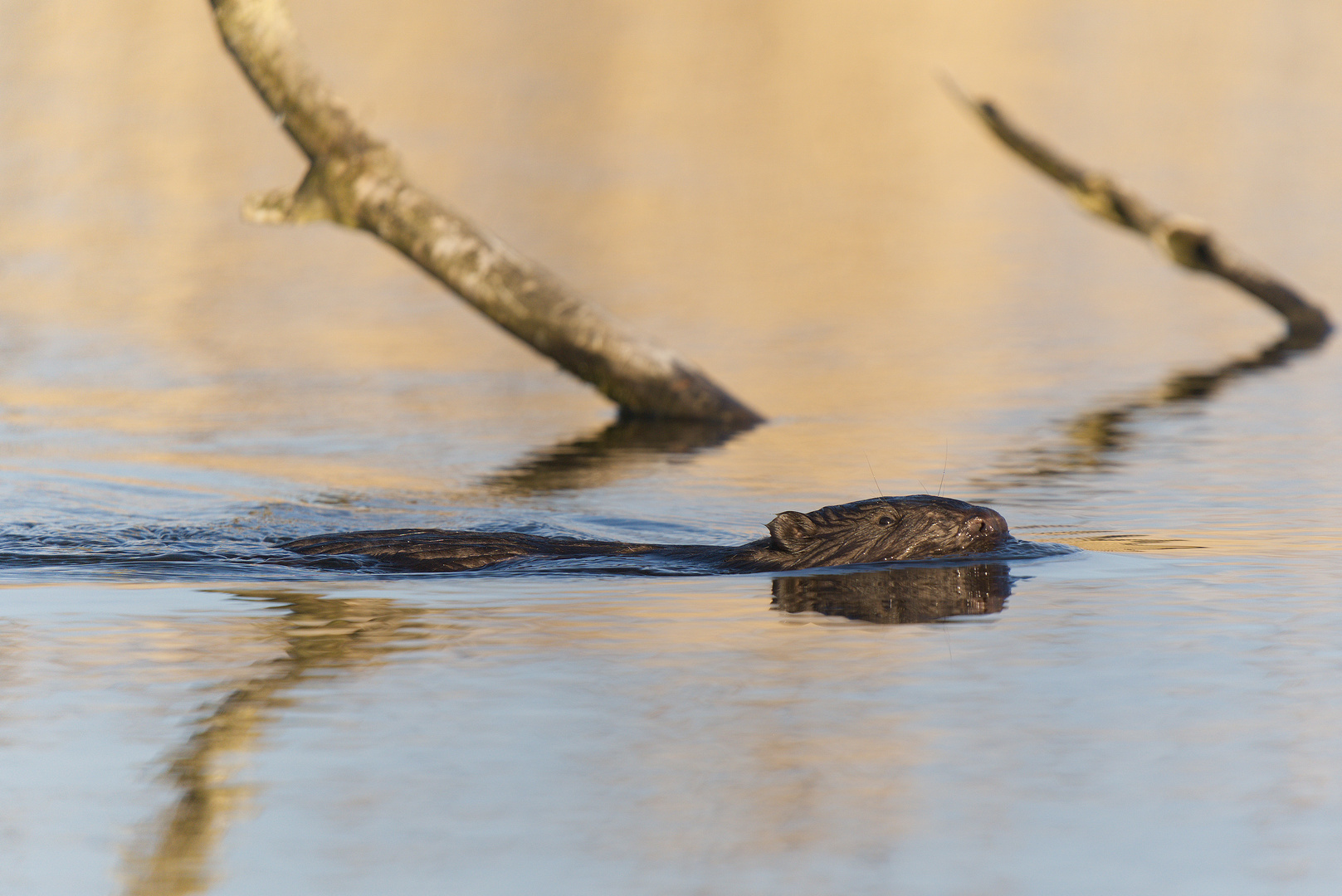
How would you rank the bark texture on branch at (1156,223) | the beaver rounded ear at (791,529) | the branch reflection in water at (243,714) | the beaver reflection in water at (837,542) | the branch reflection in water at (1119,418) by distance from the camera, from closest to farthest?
the branch reflection in water at (243,714), the beaver rounded ear at (791,529), the beaver reflection in water at (837,542), the branch reflection in water at (1119,418), the bark texture on branch at (1156,223)

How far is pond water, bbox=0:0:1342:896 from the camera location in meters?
5.48

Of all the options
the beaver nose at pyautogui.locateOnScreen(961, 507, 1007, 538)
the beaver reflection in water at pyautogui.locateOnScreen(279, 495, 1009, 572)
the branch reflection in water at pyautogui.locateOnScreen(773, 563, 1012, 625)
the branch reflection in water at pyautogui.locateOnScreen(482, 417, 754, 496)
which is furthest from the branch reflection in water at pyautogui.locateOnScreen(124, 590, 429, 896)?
the branch reflection in water at pyautogui.locateOnScreen(482, 417, 754, 496)

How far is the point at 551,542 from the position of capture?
9500mm

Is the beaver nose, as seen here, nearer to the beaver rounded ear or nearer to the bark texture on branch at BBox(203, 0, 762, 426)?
the beaver rounded ear

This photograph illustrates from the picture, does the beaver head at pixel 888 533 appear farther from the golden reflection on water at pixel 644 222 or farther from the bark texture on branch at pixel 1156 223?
the bark texture on branch at pixel 1156 223

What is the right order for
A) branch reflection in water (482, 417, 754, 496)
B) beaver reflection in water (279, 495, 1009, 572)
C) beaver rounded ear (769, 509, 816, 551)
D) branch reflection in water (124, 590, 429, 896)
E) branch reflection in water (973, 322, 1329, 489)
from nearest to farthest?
branch reflection in water (124, 590, 429, 896)
beaver rounded ear (769, 509, 816, 551)
beaver reflection in water (279, 495, 1009, 572)
branch reflection in water (482, 417, 754, 496)
branch reflection in water (973, 322, 1329, 489)

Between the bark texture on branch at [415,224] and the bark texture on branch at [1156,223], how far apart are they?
16.9 ft

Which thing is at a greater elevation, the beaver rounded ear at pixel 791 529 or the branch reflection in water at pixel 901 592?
the beaver rounded ear at pixel 791 529

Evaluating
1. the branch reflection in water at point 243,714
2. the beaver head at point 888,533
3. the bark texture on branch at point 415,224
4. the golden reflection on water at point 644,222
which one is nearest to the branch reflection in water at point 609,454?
the bark texture on branch at point 415,224

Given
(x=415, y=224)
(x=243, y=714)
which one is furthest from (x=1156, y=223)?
(x=243, y=714)

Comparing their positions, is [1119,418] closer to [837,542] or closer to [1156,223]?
[1156,223]

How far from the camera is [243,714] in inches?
259

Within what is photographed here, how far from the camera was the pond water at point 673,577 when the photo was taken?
18.0ft

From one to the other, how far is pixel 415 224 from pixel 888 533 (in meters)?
6.06
